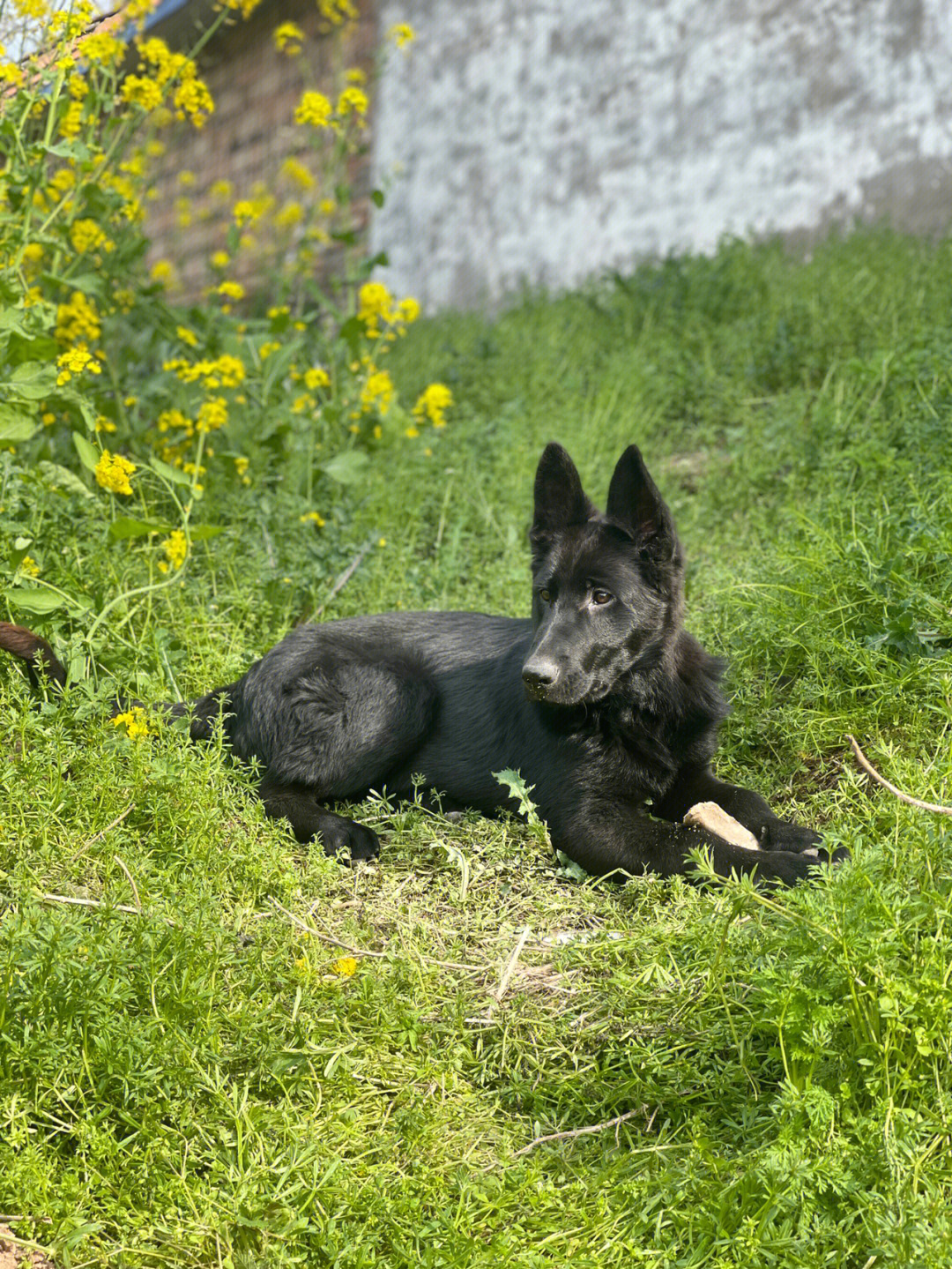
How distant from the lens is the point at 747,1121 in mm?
2080

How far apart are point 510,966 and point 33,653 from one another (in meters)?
1.76

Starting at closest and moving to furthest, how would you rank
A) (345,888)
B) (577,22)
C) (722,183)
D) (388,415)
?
(345,888), (388,415), (722,183), (577,22)

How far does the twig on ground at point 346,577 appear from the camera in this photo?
456 cm

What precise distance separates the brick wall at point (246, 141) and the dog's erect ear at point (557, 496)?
607 centimetres

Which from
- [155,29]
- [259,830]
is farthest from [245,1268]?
[155,29]

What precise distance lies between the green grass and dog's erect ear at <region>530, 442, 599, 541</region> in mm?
858

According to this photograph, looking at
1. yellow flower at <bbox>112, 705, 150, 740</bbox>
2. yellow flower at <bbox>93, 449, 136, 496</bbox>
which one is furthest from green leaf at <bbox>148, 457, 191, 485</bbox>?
yellow flower at <bbox>112, 705, 150, 740</bbox>

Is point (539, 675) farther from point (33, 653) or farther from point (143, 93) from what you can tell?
point (143, 93)

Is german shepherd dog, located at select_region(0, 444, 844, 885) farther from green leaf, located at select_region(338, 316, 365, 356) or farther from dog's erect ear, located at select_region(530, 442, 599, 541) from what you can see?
green leaf, located at select_region(338, 316, 365, 356)

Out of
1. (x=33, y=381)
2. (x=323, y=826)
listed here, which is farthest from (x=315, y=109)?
(x=323, y=826)

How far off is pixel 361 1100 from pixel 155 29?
432 inches

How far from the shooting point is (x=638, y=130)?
7.93m

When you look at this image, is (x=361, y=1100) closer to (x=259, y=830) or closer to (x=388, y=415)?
(x=259, y=830)

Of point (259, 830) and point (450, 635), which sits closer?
point (259, 830)
